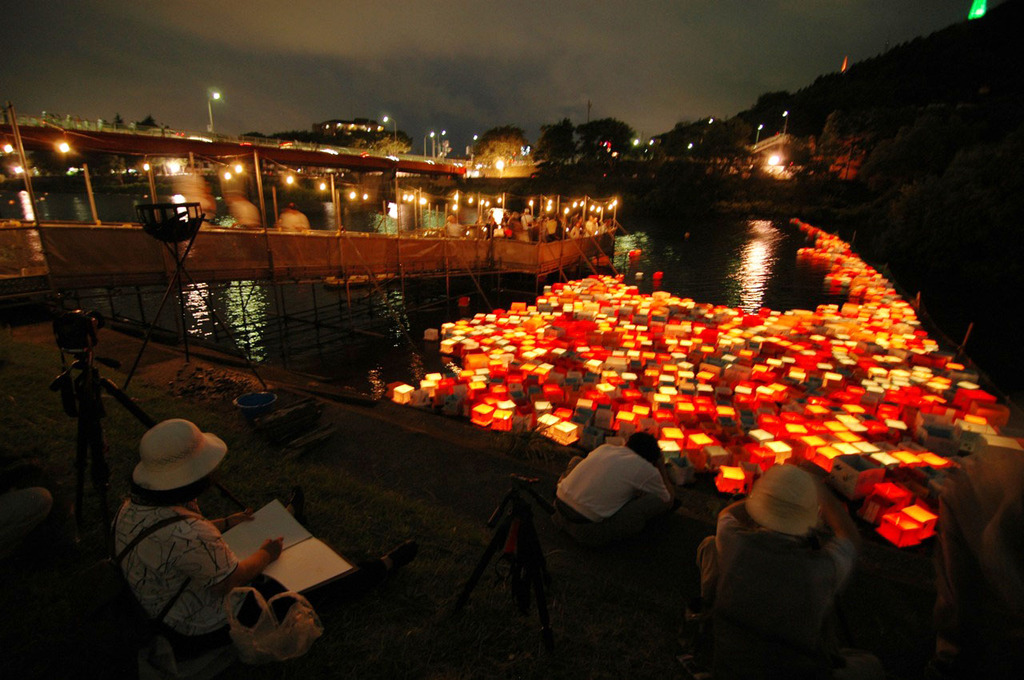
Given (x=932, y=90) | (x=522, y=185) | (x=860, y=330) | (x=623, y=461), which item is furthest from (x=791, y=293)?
(x=932, y=90)

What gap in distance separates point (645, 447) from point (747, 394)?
5.95 metres

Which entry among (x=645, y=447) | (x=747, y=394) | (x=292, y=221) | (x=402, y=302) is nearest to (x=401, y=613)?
(x=645, y=447)

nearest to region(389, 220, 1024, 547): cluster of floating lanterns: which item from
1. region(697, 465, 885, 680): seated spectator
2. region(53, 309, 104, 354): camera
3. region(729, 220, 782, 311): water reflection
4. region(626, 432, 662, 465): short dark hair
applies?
region(626, 432, 662, 465): short dark hair

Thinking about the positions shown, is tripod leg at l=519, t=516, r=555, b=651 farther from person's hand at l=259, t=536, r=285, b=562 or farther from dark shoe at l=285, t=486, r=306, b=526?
dark shoe at l=285, t=486, r=306, b=526

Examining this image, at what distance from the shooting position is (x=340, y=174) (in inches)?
699

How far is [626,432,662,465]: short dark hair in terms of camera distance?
4.26 metres

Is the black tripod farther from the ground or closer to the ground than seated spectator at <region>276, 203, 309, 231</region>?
closer to the ground

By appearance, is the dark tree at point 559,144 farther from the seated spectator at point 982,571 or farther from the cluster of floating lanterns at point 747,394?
the seated spectator at point 982,571

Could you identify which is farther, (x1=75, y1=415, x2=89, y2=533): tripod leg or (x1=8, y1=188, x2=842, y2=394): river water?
(x1=8, y1=188, x2=842, y2=394): river water

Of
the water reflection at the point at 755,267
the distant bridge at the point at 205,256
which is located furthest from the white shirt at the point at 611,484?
the water reflection at the point at 755,267

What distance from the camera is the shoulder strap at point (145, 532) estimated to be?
2289 mm

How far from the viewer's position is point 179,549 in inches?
91.6

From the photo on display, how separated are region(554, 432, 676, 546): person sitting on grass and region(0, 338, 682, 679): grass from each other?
0.36 meters

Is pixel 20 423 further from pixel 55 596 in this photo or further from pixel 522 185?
pixel 522 185
